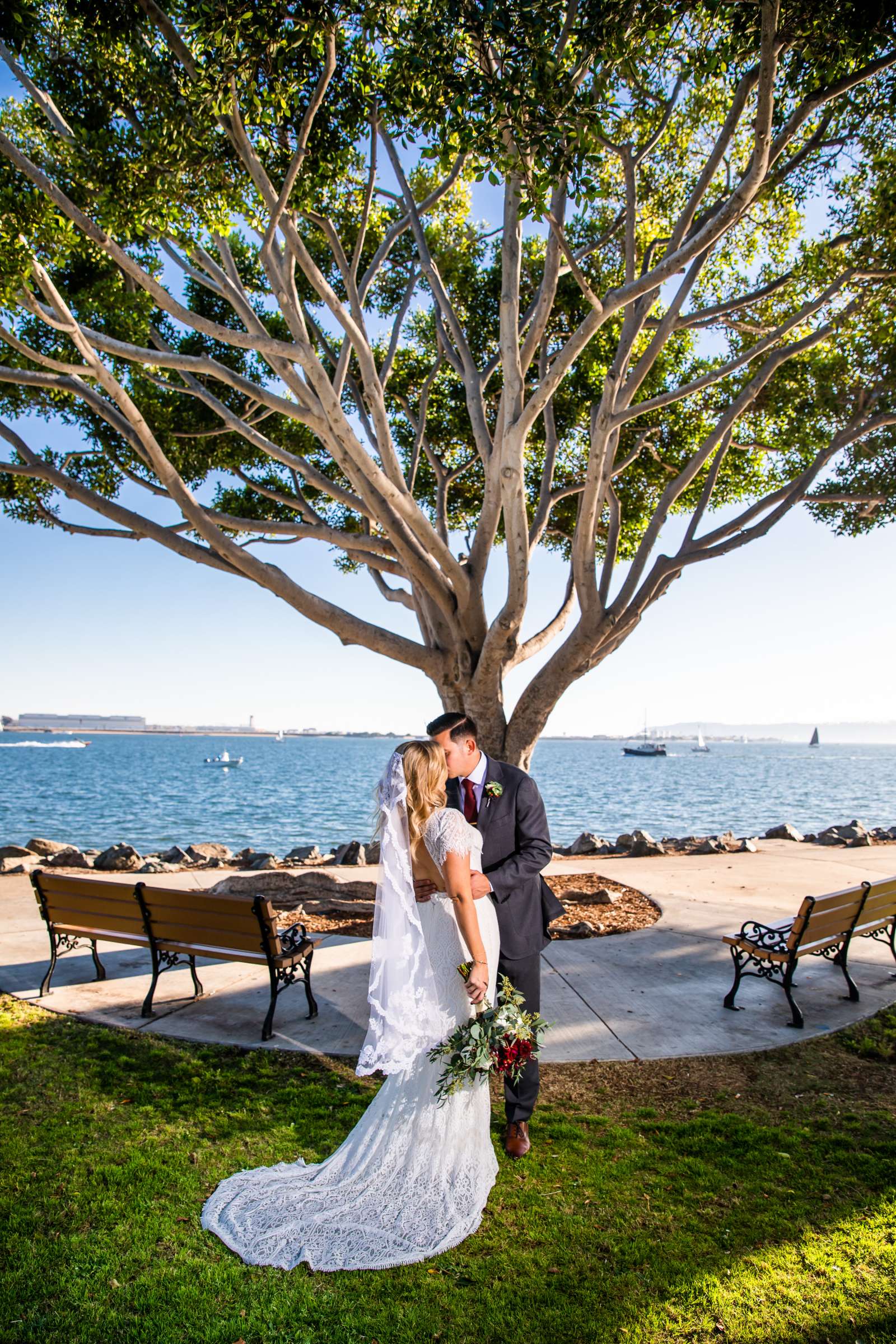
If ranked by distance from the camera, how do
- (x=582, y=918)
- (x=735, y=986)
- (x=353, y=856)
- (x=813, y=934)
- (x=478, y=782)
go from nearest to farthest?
1. (x=478, y=782)
2. (x=813, y=934)
3. (x=735, y=986)
4. (x=582, y=918)
5. (x=353, y=856)

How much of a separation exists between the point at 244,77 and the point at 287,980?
685 centimetres

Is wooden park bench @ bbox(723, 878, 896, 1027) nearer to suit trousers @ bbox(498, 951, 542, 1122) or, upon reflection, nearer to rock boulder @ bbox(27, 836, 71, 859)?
suit trousers @ bbox(498, 951, 542, 1122)

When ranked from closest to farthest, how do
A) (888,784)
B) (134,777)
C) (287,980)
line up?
(287,980) < (134,777) < (888,784)

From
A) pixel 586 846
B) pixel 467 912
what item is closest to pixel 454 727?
pixel 467 912

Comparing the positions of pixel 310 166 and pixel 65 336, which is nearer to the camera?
pixel 310 166

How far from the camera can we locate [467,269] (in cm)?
1118

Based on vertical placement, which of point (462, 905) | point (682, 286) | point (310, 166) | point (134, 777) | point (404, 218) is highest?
point (404, 218)

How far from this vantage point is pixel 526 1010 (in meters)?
4.23

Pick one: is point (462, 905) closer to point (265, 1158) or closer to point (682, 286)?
point (265, 1158)

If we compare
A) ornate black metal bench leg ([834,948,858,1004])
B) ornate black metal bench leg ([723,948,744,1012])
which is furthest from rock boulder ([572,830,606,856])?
ornate black metal bench leg ([723,948,744,1012])

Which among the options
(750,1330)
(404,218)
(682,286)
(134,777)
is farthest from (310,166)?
(134,777)

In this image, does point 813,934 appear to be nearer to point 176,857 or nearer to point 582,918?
point 582,918

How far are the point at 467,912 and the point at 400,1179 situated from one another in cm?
119

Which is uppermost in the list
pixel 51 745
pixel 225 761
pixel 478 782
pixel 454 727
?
pixel 454 727
